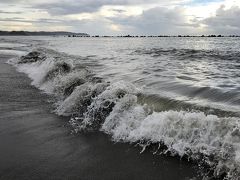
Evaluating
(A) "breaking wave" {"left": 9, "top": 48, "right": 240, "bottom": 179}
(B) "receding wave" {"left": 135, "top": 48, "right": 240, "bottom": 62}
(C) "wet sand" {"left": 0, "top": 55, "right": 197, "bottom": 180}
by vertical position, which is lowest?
(B) "receding wave" {"left": 135, "top": 48, "right": 240, "bottom": 62}

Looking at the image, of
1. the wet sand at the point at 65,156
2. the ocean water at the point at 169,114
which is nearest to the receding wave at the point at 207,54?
the ocean water at the point at 169,114

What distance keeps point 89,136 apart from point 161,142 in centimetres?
177

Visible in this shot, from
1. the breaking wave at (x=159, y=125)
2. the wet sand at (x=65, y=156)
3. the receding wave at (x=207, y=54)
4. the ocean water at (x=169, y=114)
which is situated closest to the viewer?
the wet sand at (x=65, y=156)

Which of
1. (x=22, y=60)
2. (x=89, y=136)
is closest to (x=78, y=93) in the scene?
(x=89, y=136)

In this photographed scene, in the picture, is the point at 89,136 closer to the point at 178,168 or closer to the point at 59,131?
the point at 59,131

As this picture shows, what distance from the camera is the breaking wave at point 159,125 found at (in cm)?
588

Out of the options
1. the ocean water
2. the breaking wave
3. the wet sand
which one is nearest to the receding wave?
the ocean water

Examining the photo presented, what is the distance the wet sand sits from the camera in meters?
5.68

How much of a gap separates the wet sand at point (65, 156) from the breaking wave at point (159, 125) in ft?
1.12

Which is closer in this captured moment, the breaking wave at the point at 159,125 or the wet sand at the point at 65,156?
the wet sand at the point at 65,156

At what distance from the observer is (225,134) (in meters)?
6.22

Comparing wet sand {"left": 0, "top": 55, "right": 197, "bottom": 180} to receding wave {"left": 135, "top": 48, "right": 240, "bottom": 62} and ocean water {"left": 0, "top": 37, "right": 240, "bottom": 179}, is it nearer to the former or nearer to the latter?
ocean water {"left": 0, "top": 37, "right": 240, "bottom": 179}

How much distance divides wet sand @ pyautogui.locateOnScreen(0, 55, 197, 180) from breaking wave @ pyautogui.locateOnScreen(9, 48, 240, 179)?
34 cm

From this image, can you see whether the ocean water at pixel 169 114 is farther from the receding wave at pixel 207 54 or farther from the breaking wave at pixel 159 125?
the receding wave at pixel 207 54
